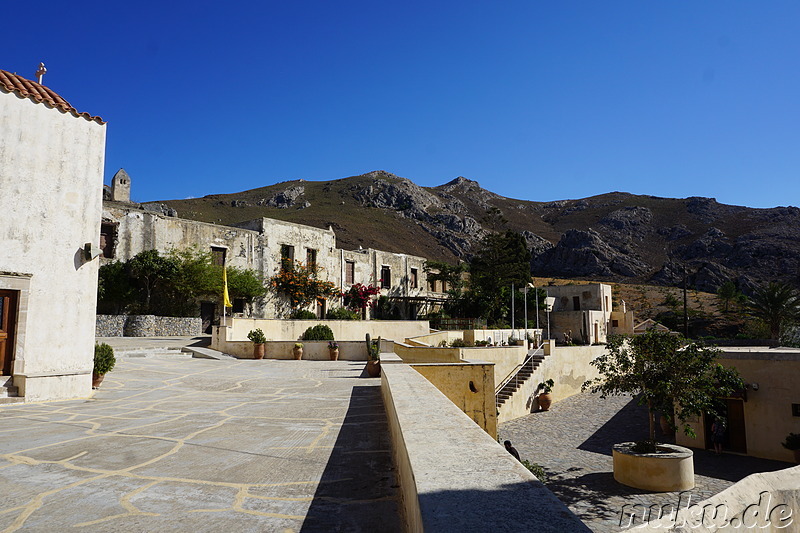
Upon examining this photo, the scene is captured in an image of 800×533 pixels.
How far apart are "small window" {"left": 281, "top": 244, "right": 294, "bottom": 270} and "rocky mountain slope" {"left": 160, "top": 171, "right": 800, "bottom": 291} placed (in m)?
36.4

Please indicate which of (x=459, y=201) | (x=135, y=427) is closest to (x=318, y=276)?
(x=135, y=427)

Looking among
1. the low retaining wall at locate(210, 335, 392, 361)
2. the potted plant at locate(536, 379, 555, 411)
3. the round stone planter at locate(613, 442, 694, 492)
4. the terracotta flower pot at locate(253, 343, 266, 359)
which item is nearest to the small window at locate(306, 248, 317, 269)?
the low retaining wall at locate(210, 335, 392, 361)

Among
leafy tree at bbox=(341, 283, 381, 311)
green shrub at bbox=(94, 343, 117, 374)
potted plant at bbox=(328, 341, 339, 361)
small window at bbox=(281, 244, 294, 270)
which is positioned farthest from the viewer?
leafy tree at bbox=(341, 283, 381, 311)

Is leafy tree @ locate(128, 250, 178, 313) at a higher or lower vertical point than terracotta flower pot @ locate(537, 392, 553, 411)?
higher

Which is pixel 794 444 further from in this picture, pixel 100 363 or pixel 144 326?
pixel 144 326

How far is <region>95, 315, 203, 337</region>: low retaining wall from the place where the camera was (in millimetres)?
23000

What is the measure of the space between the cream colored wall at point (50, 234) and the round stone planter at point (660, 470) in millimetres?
11127

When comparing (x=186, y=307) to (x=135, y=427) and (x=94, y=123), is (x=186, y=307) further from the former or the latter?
(x=135, y=427)

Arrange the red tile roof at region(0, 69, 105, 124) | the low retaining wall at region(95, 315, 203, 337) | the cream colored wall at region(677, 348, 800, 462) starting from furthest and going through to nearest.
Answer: the low retaining wall at region(95, 315, 203, 337) < the cream colored wall at region(677, 348, 800, 462) < the red tile roof at region(0, 69, 105, 124)

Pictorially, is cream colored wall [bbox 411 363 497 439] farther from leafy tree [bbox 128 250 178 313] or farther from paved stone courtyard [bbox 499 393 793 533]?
leafy tree [bbox 128 250 178 313]

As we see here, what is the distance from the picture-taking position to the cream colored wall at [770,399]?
44.3 feet

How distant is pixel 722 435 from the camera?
47.9ft

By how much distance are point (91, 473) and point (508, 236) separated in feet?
158

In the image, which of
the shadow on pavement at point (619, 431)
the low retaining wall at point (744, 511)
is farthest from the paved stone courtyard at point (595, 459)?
the low retaining wall at point (744, 511)
